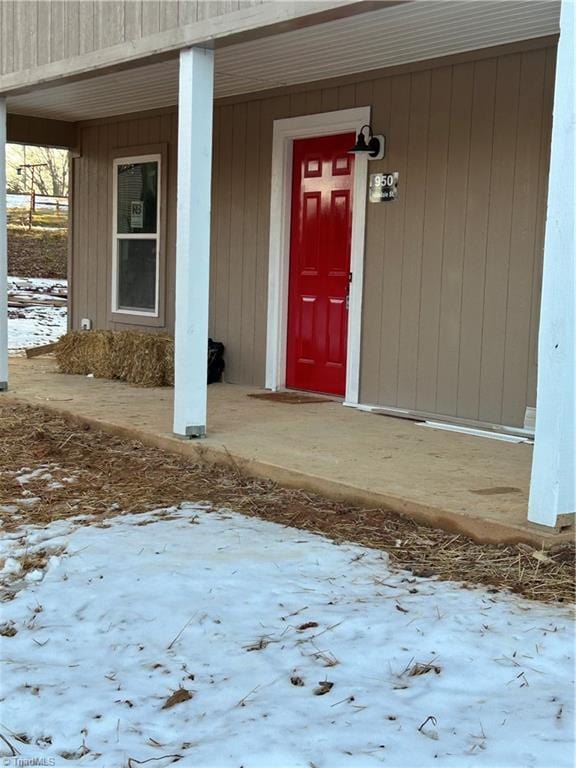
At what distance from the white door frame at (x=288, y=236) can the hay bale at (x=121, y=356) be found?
0.96 meters

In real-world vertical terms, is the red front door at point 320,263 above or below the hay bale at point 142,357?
above

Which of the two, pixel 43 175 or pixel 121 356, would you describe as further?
pixel 43 175

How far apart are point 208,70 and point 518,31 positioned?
1.92 meters

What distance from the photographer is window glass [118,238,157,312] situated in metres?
9.18

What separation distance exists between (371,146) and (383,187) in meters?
0.33

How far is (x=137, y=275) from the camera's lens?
9375mm

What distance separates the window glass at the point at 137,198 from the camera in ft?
29.8

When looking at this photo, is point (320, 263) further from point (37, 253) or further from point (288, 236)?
point (37, 253)

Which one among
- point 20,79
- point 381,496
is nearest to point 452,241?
point 381,496

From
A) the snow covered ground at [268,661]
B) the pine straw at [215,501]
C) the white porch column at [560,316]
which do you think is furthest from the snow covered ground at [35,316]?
the white porch column at [560,316]

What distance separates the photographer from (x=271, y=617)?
3.07 m

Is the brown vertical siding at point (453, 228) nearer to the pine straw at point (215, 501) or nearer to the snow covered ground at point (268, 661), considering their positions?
the pine straw at point (215, 501)

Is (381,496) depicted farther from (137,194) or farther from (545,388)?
(137,194)

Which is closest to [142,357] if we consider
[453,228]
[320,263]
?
[320,263]
